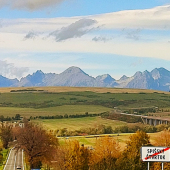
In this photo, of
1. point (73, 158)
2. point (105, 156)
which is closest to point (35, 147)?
point (73, 158)

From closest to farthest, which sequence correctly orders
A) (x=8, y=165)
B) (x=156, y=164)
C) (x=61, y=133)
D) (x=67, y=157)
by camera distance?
(x=156, y=164) < (x=67, y=157) < (x=8, y=165) < (x=61, y=133)

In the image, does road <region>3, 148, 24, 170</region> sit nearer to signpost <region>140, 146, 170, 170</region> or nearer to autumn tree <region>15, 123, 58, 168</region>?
autumn tree <region>15, 123, 58, 168</region>

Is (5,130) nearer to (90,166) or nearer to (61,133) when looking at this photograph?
(61,133)

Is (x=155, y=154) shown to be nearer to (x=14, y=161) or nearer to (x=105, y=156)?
(x=105, y=156)

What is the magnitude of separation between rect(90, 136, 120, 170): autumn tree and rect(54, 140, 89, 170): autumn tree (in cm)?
161

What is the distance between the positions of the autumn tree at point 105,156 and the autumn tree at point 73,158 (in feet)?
5.30

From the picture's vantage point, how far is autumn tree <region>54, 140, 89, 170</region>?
311 feet

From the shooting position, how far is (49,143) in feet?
399

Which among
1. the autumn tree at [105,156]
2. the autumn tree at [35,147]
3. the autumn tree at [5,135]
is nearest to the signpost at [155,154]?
the autumn tree at [105,156]

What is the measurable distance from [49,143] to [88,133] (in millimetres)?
62900

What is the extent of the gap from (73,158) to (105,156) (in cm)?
645

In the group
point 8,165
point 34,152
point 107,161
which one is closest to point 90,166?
point 107,161

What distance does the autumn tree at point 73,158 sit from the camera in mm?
94812

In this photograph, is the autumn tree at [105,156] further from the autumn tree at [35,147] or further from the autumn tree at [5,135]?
the autumn tree at [5,135]
